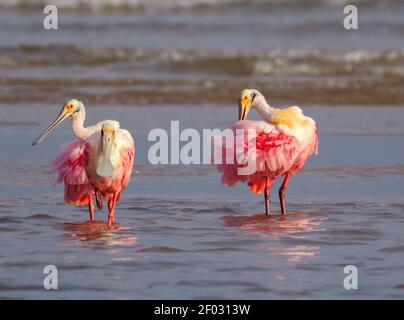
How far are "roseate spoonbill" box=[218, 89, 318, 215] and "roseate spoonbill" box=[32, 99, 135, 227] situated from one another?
934 mm

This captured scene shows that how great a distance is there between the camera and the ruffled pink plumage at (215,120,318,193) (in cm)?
1010

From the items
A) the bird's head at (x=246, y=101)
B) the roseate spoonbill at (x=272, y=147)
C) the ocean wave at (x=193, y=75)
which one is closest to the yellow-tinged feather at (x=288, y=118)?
the roseate spoonbill at (x=272, y=147)

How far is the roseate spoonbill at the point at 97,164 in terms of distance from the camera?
9594 millimetres

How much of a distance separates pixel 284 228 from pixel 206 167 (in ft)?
9.79

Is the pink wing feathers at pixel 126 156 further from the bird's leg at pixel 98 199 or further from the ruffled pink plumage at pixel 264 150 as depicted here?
the ruffled pink plumage at pixel 264 150

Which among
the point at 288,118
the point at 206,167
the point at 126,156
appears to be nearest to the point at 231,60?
the point at 206,167

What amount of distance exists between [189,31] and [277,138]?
633 inches

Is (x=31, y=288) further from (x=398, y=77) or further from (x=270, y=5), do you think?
(x=270, y=5)

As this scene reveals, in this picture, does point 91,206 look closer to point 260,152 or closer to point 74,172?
point 74,172

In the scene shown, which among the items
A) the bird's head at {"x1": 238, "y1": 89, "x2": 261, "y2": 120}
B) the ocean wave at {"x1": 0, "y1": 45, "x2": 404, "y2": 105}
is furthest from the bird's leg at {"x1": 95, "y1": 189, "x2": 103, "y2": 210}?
the ocean wave at {"x1": 0, "y1": 45, "x2": 404, "y2": 105}

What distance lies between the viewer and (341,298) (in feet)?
24.0

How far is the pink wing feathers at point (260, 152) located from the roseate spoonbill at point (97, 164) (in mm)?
903

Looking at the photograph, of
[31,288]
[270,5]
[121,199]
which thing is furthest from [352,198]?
[270,5]

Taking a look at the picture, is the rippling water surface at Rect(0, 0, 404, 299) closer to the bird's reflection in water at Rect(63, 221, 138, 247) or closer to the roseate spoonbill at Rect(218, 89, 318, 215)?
the bird's reflection in water at Rect(63, 221, 138, 247)
